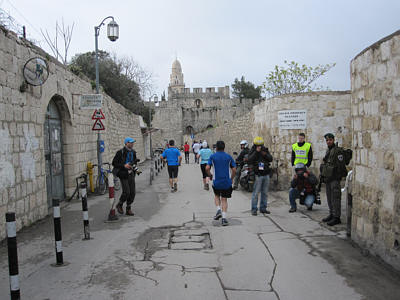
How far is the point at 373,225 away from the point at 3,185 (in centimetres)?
587

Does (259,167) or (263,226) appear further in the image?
(259,167)

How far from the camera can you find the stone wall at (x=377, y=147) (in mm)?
4293

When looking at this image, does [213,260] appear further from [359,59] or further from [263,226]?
[359,59]

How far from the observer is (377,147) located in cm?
477

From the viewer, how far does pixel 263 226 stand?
6.87 m

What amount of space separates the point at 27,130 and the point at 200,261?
4.62 metres

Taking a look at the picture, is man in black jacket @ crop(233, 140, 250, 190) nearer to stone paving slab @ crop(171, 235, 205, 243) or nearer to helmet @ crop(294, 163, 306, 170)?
helmet @ crop(294, 163, 306, 170)

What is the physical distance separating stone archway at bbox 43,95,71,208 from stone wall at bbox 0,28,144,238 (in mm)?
42

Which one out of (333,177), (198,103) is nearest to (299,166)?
(333,177)

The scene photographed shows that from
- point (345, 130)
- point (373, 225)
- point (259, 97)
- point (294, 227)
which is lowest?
point (294, 227)

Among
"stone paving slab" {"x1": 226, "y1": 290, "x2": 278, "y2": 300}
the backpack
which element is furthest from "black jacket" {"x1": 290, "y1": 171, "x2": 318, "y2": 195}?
"stone paving slab" {"x1": 226, "y1": 290, "x2": 278, "y2": 300}

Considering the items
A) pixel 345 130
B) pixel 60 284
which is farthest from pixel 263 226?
pixel 345 130

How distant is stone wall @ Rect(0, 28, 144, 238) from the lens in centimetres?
635

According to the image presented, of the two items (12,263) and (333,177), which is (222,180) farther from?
(12,263)
